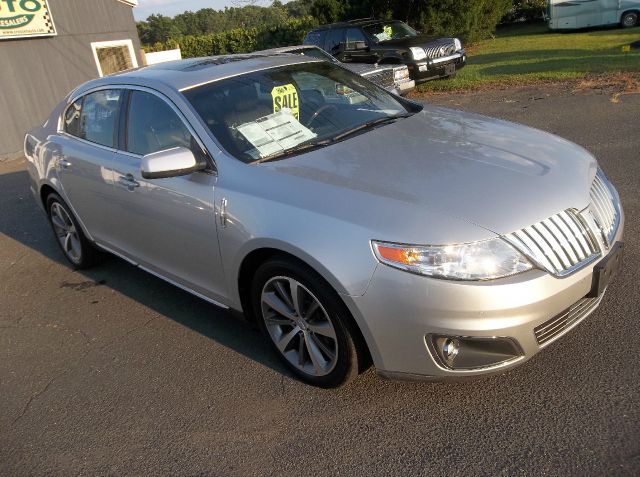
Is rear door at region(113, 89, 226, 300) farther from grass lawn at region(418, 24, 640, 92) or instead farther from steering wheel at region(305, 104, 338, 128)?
grass lawn at region(418, 24, 640, 92)

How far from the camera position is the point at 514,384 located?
2.92 meters

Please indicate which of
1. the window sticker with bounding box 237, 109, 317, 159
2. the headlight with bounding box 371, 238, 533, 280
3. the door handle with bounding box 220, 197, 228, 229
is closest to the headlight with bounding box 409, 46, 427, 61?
the window sticker with bounding box 237, 109, 317, 159

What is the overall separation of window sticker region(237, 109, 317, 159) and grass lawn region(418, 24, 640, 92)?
9689 millimetres

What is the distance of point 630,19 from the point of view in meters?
21.9

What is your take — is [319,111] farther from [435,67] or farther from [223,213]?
[435,67]

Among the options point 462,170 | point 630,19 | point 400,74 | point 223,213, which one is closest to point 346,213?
point 462,170

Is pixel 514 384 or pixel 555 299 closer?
pixel 555 299

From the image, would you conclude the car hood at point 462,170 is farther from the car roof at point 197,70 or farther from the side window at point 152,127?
the car roof at point 197,70

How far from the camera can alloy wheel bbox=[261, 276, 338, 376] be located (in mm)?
2918

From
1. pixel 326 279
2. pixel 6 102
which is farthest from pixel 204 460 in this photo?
pixel 6 102

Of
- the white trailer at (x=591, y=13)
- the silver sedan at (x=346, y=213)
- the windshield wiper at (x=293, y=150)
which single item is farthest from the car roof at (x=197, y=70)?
the white trailer at (x=591, y=13)

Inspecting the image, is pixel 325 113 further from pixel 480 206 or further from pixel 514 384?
pixel 514 384

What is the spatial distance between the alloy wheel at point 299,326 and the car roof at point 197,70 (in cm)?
153

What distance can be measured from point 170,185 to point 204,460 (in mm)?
1638
